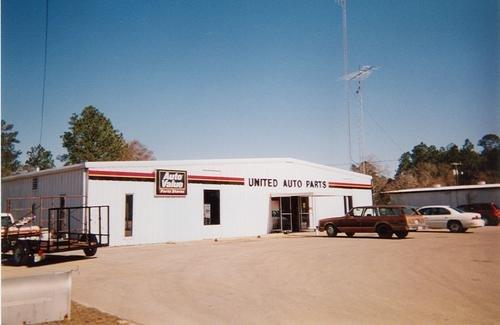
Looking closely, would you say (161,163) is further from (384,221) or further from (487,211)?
(487,211)

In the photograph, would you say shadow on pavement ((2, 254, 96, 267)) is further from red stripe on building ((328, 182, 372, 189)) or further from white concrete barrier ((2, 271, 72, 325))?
red stripe on building ((328, 182, 372, 189))

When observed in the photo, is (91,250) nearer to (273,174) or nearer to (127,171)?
(127,171)

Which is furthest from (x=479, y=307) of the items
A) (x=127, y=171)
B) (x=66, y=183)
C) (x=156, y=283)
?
(x=66, y=183)

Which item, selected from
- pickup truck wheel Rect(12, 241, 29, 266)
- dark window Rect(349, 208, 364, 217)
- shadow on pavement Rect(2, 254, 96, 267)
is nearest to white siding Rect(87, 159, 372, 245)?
shadow on pavement Rect(2, 254, 96, 267)

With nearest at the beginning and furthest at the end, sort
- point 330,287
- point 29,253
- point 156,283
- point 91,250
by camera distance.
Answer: point 330,287
point 156,283
point 29,253
point 91,250

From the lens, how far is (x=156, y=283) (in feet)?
31.4

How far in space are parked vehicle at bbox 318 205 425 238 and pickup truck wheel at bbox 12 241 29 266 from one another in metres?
14.7

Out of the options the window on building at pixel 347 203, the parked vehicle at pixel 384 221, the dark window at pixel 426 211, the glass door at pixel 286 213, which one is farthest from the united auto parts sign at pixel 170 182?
the window on building at pixel 347 203

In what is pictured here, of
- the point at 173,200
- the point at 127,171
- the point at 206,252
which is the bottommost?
the point at 206,252

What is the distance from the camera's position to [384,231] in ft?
66.2

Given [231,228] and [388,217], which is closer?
[388,217]

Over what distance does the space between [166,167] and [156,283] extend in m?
13.0

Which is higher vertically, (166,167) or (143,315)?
(166,167)

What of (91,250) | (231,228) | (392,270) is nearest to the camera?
(392,270)
